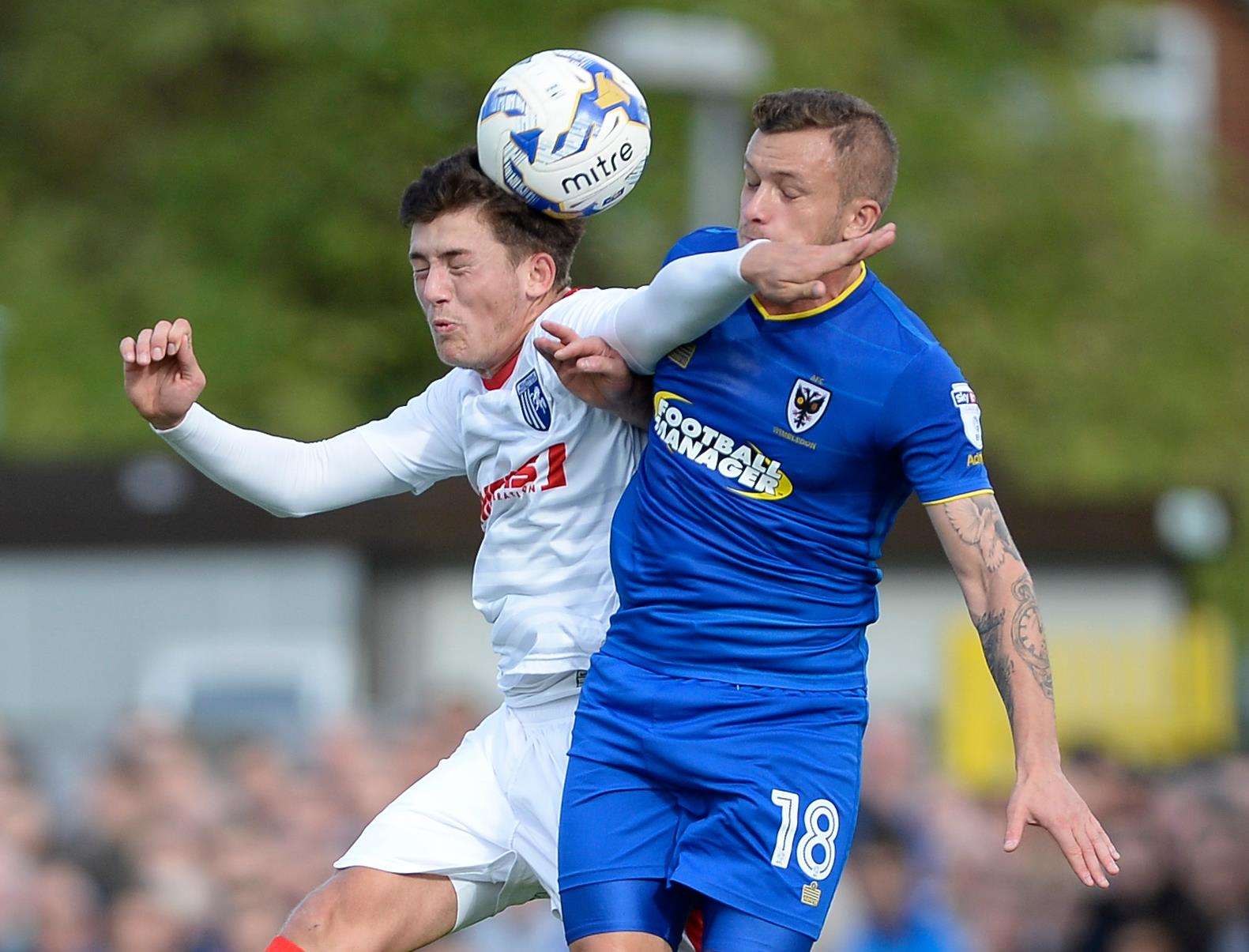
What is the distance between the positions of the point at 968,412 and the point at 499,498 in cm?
120

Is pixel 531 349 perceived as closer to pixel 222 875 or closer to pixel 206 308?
pixel 222 875

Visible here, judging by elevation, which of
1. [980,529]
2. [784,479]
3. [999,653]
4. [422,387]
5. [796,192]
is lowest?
[422,387]

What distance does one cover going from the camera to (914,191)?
73.8 feet

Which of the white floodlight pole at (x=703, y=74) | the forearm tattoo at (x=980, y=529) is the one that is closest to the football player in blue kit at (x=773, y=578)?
the forearm tattoo at (x=980, y=529)

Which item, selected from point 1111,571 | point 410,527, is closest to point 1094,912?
point 410,527

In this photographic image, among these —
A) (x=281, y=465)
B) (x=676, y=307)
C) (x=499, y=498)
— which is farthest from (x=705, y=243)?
(x=281, y=465)

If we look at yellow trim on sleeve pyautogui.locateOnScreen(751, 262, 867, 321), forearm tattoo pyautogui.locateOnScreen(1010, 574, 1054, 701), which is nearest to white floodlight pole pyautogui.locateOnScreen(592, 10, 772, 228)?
yellow trim on sleeve pyautogui.locateOnScreen(751, 262, 867, 321)

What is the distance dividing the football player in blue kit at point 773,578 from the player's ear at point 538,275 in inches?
13.1

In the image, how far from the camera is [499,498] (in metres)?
5.13

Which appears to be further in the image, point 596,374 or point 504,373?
point 504,373

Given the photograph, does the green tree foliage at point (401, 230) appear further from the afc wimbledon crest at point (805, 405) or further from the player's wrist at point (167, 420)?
the afc wimbledon crest at point (805, 405)

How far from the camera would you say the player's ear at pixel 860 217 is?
15.4 ft

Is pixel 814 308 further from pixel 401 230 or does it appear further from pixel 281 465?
pixel 401 230

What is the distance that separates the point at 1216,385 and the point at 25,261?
13.3 meters
